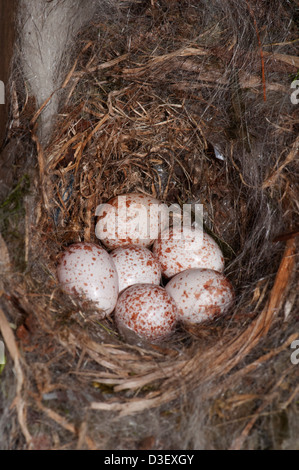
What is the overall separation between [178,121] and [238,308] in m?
1.02

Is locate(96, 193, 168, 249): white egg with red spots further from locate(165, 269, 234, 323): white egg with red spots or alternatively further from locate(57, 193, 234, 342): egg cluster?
locate(165, 269, 234, 323): white egg with red spots

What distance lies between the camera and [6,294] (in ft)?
5.22

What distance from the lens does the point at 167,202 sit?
8.17ft

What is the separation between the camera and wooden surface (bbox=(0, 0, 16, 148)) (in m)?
1.91

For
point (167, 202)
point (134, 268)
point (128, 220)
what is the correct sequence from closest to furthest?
1. point (134, 268)
2. point (128, 220)
3. point (167, 202)

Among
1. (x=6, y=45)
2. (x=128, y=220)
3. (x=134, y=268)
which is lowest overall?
(x=134, y=268)

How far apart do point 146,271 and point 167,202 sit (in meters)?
0.55

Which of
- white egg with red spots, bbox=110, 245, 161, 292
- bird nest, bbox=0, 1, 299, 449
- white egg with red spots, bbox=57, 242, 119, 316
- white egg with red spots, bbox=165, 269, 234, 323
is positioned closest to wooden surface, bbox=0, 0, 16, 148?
bird nest, bbox=0, 1, 299, 449

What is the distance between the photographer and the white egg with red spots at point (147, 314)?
6.18 feet

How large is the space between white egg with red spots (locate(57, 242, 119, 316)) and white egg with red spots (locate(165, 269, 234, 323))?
0.28m

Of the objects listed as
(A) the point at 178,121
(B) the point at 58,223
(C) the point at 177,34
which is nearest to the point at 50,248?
(B) the point at 58,223

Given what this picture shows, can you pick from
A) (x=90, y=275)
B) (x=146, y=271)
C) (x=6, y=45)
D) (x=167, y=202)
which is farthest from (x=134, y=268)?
(x=6, y=45)

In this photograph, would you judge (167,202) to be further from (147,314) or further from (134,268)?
(147,314)

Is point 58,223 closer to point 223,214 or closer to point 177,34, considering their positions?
point 223,214
